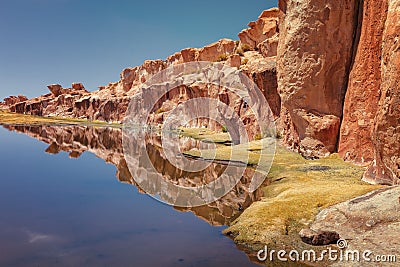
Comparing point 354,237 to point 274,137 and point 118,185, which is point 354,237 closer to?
point 118,185

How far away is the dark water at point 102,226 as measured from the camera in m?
14.3

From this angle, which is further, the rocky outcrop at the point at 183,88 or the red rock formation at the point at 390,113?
the rocky outcrop at the point at 183,88

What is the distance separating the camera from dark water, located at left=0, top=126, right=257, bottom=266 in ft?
47.0

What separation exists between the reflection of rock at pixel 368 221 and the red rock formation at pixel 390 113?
3.34 m

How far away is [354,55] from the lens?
3162 centimetres

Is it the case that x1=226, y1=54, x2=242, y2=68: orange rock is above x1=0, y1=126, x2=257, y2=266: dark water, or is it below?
above

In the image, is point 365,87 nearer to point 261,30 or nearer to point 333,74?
point 333,74

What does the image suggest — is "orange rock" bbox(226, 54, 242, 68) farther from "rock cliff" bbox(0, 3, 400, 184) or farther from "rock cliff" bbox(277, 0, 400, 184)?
"rock cliff" bbox(277, 0, 400, 184)

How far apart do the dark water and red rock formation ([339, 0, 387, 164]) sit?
12547 mm

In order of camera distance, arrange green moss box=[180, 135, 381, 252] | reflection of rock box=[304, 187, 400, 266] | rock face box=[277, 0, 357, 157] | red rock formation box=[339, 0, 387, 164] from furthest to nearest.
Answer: rock face box=[277, 0, 357, 157]
red rock formation box=[339, 0, 387, 164]
green moss box=[180, 135, 381, 252]
reflection of rock box=[304, 187, 400, 266]

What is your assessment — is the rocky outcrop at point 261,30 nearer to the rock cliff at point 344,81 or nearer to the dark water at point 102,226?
the rock cliff at point 344,81

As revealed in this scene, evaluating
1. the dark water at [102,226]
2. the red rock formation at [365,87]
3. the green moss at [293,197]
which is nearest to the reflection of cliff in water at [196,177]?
the dark water at [102,226]

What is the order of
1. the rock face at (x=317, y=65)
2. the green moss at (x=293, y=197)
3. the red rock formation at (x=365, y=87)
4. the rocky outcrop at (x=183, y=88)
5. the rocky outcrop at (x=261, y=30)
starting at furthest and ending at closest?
the rocky outcrop at (x=261, y=30) < the rocky outcrop at (x=183, y=88) < the rock face at (x=317, y=65) < the red rock formation at (x=365, y=87) < the green moss at (x=293, y=197)

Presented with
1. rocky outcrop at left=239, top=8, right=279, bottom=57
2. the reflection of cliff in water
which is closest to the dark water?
the reflection of cliff in water
